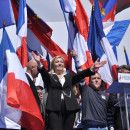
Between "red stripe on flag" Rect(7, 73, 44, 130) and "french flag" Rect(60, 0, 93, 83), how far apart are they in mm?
2475

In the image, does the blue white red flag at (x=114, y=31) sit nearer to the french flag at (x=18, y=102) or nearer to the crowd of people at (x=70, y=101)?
the crowd of people at (x=70, y=101)

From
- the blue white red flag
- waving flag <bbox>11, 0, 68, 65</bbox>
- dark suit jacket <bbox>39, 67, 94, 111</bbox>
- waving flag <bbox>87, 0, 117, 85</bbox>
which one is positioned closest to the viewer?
dark suit jacket <bbox>39, 67, 94, 111</bbox>

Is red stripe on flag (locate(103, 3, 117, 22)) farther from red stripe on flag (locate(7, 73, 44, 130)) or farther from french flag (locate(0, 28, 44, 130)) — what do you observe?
red stripe on flag (locate(7, 73, 44, 130))

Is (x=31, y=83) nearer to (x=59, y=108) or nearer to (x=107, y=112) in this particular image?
(x=59, y=108)

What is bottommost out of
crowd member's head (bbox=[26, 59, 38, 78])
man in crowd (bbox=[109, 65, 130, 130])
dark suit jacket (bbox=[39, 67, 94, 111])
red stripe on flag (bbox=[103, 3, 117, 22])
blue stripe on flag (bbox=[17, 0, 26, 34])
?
man in crowd (bbox=[109, 65, 130, 130])

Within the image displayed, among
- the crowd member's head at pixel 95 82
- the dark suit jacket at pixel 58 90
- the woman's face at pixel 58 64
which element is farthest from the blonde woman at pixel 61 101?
the crowd member's head at pixel 95 82

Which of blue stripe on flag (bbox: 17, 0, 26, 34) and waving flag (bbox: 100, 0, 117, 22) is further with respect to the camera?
waving flag (bbox: 100, 0, 117, 22)

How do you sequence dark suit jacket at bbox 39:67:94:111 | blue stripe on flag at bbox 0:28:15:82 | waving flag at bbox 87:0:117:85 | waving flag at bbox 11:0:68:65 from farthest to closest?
waving flag at bbox 11:0:68:65 → waving flag at bbox 87:0:117:85 → blue stripe on flag at bbox 0:28:15:82 → dark suit jacket at bbox 39:67:94:111

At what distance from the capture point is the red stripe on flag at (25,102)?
412 cm

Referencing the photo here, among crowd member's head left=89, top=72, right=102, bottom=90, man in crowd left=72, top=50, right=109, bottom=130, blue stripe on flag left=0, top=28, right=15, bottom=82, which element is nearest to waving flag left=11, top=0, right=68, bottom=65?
blue stripe on flag left=0, top=28, right=15, bottom=82

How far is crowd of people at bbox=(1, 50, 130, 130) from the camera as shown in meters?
4.25

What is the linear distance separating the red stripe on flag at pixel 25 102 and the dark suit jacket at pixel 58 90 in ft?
0.67

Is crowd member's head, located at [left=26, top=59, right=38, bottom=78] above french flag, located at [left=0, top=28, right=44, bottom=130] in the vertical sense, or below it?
above

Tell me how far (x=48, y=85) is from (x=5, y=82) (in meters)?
0.64
